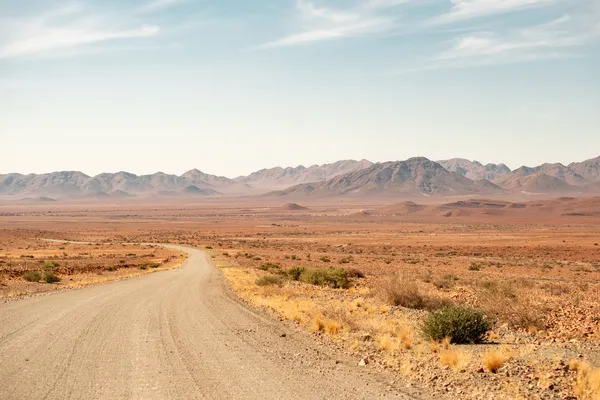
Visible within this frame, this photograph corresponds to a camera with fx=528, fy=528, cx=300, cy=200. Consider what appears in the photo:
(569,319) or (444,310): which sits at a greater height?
(444,310)

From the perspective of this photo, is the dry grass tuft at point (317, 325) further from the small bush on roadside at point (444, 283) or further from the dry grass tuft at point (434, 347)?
the small bush on roadside at point (444, 283)

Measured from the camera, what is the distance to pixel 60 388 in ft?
31.9

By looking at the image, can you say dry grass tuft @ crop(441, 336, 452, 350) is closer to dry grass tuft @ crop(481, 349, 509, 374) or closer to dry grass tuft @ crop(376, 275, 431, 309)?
dry grass tuft @ crop(481, 349, 509, 374)

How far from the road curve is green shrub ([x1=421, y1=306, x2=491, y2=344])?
2814mm

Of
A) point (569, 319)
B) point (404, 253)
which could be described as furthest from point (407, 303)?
point (404, 253)

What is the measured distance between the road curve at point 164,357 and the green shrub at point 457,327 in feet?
9.23

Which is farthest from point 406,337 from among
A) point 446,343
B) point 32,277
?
point 32,277

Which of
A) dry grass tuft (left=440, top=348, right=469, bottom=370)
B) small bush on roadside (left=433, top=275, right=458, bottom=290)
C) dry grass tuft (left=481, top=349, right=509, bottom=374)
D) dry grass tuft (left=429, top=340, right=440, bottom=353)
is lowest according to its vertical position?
small bush on roadside (left=433, top=275, right=458, bottom=290)

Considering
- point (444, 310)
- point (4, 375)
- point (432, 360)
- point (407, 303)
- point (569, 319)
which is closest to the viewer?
point (4, 375)

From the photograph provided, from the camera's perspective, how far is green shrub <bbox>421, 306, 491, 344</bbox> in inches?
530

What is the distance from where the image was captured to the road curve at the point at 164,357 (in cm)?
970

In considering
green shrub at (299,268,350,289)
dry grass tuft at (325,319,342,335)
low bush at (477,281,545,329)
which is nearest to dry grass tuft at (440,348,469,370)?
dry grass tuft at (325,319,342,335)

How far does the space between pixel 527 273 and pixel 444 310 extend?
1212 inches

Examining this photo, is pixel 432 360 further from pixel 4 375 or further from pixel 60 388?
pixel 4 375
